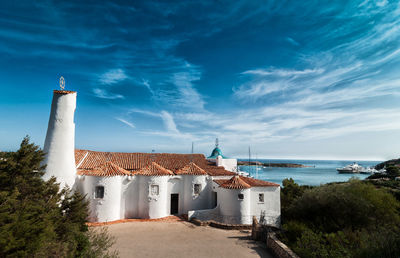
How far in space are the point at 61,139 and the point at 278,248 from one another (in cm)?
1705

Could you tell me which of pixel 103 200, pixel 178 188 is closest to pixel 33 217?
pixel 103 200

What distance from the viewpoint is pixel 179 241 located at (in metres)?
13.6

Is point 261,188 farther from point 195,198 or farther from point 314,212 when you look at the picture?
point 195,198

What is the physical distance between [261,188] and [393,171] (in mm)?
55910

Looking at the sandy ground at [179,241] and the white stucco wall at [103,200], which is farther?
the white stucco wall at [103,200]

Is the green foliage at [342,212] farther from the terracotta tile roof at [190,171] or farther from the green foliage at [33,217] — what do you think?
the green foliage at [33,217]

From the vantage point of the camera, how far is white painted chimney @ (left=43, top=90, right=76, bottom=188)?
50.9 ft

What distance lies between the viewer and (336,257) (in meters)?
9.29

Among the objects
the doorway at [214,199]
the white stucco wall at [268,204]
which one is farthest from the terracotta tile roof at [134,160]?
the white stucco wall at [268,204]

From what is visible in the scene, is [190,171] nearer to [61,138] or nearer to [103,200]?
[103,200]

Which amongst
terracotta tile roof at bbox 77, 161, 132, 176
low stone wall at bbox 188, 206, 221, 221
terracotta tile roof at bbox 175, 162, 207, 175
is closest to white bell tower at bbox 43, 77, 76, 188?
terracotta tile roof at bbox 77, 161, 132, 176

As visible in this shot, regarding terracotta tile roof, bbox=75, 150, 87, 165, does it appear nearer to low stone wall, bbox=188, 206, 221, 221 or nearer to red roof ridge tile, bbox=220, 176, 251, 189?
low stone wall, bbox=188, 206, 221, 221

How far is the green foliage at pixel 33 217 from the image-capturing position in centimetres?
666

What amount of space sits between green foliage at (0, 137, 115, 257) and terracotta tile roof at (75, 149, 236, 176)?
805 centimetres
